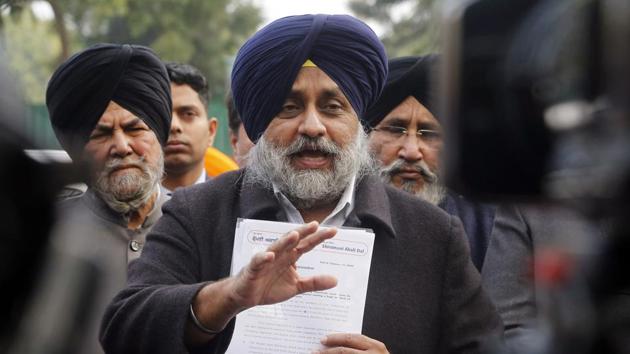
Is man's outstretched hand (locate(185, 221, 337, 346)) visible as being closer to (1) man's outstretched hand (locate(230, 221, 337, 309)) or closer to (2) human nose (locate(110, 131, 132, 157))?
(1) man's outstretched hand (locate(230, 221, 337, 309))

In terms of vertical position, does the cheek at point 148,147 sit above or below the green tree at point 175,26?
below

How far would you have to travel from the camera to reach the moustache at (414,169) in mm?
4613

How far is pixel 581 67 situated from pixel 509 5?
12 cm

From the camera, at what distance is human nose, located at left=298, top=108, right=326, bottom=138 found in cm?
345

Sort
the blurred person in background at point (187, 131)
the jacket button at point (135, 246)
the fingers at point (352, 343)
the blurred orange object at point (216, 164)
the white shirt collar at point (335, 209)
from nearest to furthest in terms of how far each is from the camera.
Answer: the fingers at point (352, 343) → the white shirt collar at point (335, 209) → the jacket button at point (135, 246) → the blurred person in background at point (187, 131) → the blurred orange object at point (216, 164)

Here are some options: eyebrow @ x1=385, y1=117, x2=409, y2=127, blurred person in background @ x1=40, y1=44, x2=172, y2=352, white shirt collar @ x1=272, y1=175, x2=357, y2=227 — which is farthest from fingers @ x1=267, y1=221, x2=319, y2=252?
eyebrow @ x1=385, y1=117, x2=409, y2=127

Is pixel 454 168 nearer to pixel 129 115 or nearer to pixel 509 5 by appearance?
pixel 509 5

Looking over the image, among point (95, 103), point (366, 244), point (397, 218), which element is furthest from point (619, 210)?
point (95, 103)

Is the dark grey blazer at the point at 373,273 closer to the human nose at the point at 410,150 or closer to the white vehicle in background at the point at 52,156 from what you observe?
the human nose at the point at 410,150

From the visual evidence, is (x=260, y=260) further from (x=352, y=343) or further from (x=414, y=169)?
(x=414, y=169)

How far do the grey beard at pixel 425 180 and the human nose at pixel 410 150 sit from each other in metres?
0.04

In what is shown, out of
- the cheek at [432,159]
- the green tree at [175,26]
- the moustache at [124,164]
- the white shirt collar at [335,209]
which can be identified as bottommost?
the white shirt collar at [335,209]

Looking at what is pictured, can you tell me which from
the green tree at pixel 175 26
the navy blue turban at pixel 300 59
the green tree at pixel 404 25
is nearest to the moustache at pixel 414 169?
the navy blue turban at pixel 300 59

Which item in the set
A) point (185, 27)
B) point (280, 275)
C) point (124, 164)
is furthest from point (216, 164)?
point (185, 27)
